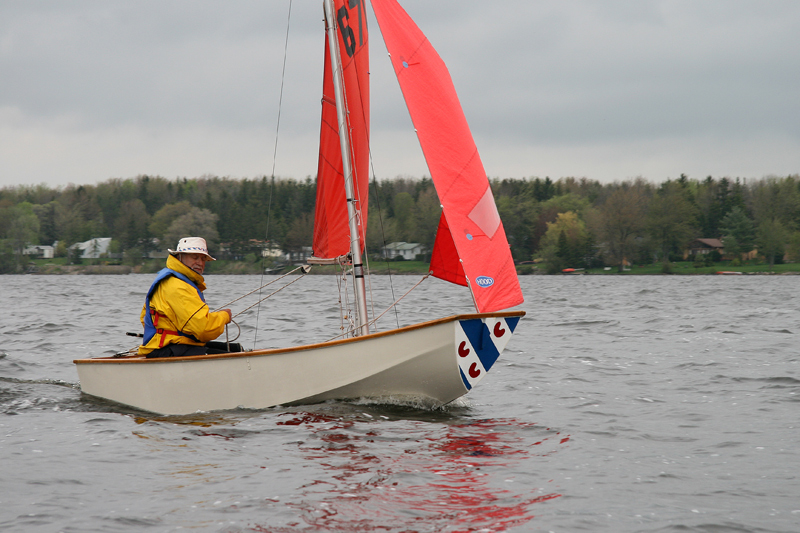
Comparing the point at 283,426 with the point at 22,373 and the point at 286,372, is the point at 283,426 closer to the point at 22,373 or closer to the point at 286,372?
the point at 286,372

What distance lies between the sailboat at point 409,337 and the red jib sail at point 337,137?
0.17 metres

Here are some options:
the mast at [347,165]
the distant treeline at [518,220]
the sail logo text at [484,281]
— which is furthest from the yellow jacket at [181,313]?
the distant treeline at [518,220]

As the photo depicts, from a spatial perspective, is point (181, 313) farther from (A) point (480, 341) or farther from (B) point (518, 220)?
(B) point (518, 220)

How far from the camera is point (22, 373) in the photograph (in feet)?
34.0

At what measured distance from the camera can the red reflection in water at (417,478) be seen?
453 centimetres

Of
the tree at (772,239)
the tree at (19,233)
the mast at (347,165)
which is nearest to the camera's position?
the mast at (347,165)

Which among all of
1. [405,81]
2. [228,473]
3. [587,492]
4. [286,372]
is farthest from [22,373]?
[587,492]

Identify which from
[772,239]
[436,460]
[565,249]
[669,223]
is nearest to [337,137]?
[436,460]

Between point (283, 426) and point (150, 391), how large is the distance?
4.58ft

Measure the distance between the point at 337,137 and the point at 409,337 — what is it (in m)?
2.65

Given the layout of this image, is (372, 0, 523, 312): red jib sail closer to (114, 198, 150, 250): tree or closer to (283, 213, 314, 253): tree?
(283, 213, 314, 253): tree

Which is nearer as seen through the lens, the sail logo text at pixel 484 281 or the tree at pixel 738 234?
the sail logo text at pixel 484 281

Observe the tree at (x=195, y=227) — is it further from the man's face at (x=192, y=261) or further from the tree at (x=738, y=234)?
the man's face at (x=192, y=261)

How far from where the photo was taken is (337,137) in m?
8.16
